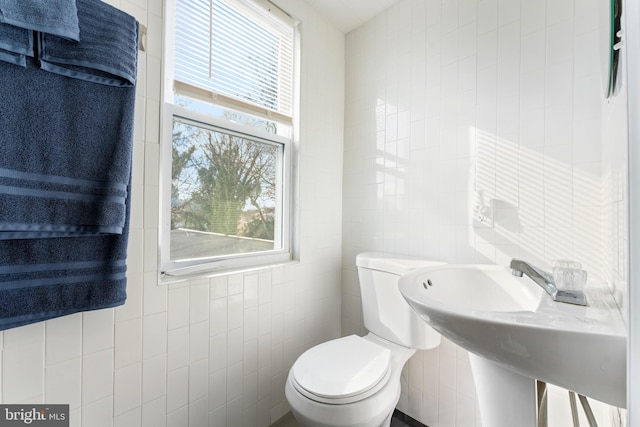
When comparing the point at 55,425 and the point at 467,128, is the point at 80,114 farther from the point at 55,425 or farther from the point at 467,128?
the point at 467,128

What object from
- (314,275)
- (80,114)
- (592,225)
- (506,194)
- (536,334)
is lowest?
(314,275)

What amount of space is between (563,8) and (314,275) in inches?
62.1

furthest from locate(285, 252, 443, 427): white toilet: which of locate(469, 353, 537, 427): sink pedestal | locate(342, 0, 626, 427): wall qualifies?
locate(469, 353, 537, 427): sink pedestal

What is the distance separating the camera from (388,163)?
1589mm

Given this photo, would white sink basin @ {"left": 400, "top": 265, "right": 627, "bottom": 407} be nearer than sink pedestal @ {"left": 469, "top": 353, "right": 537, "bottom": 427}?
Yes

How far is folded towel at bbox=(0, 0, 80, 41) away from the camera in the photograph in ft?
2.23

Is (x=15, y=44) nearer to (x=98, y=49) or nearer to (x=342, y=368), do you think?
(x=98, y=49)

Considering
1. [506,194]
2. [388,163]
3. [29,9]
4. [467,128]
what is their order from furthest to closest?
[388,163], [467,128], [506,194], [29,9]

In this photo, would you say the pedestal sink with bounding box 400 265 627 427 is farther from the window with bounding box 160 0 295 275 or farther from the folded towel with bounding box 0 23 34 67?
the folded towel with bounding box 0 23 34 67

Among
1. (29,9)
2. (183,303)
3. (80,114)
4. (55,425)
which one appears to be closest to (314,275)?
(183,303)

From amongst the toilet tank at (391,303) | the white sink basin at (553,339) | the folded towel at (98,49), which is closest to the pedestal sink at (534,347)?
the white sink basin at (553,339)

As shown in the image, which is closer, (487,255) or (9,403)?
(9,403)

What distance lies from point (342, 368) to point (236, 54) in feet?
4.79

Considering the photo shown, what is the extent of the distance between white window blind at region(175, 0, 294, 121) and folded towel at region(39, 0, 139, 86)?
10.0 inches
